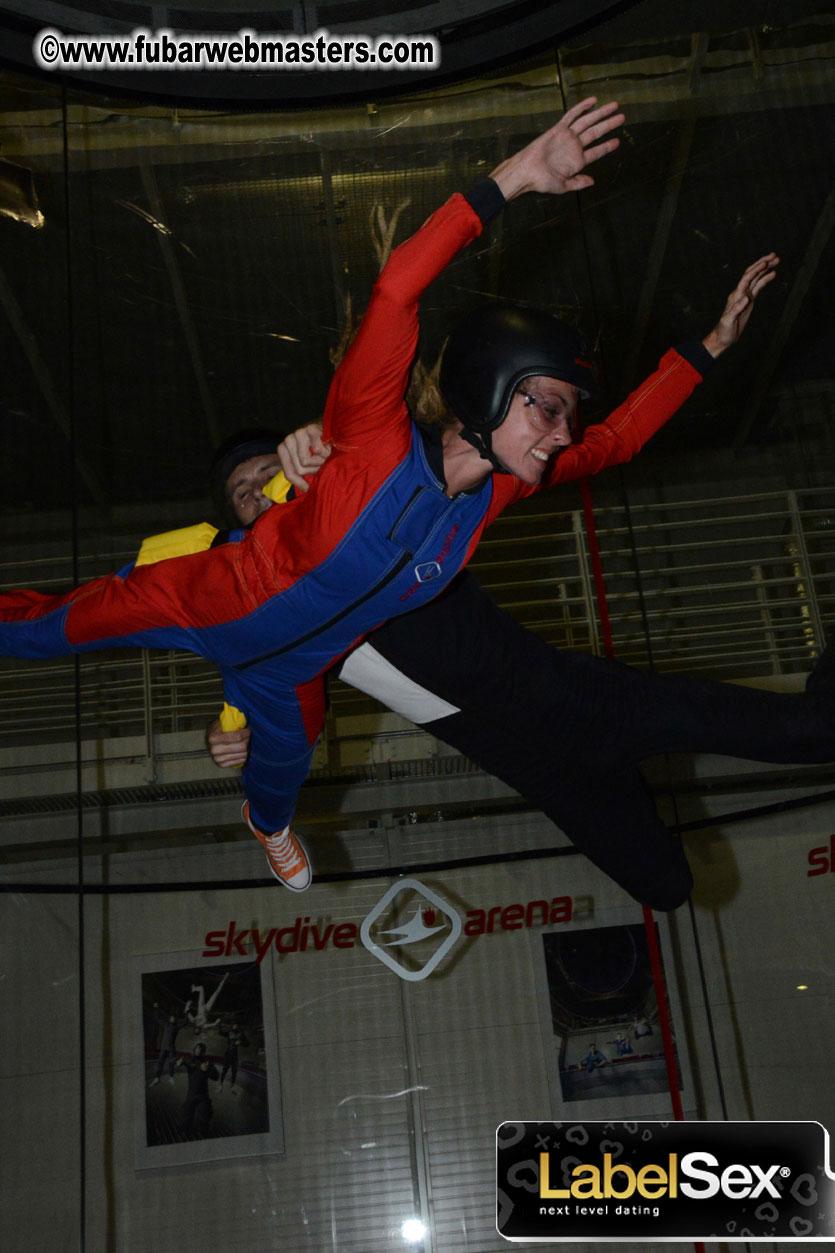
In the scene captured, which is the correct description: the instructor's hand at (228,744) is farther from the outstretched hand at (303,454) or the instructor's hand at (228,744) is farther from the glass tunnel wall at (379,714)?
the outstretched hand at (303,454)

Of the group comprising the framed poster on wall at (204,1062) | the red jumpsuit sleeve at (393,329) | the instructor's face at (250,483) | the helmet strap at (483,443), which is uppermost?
the instructor's face at (250,483)

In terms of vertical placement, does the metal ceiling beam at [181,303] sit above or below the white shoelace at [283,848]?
above

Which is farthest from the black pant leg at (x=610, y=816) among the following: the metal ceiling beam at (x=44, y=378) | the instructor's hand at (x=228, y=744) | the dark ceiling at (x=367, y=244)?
the metal ceiling beam at (x=44, y=378)

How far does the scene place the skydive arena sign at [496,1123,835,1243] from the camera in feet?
6.26

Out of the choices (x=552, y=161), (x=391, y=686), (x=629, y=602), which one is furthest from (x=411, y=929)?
(x=552, y=161)

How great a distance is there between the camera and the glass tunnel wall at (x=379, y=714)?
215 cm

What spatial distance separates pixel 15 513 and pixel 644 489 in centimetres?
156

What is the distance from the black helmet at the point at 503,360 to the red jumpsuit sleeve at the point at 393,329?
0.42ft

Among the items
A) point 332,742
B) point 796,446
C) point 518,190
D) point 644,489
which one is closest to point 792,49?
point 796,446

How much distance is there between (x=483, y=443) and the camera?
1604mm

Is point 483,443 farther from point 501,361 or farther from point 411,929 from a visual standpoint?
point 411,929

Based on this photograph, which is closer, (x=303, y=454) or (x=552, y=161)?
(x=552, y=161)

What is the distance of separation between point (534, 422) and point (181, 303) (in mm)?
1483

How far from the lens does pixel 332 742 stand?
2.32 m
